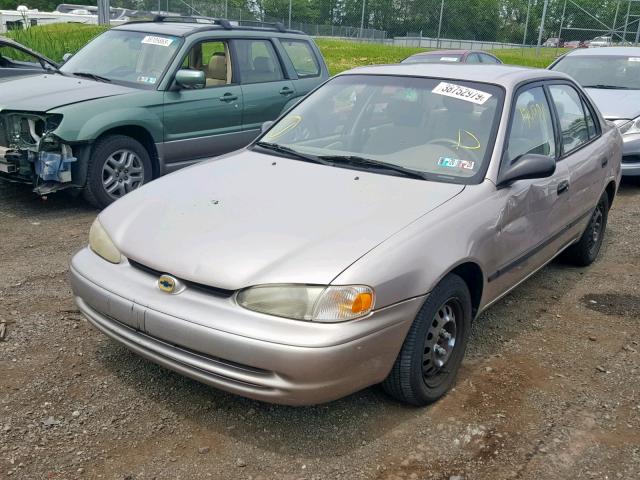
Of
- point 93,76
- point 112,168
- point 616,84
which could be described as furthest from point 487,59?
point 112,168

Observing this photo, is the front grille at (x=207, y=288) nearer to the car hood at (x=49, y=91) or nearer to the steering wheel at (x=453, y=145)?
the steering wheel at (x=453, y=145)

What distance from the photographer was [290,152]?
4.22m

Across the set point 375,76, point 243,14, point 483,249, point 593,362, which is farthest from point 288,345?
point 243,14

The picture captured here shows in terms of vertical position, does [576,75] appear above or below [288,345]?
above

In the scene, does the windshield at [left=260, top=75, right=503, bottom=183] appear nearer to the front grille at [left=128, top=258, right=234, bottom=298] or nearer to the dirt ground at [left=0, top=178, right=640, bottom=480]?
the dirt ground at [left=0, top=178, right=640, bottom=480]

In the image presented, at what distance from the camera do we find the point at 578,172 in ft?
15.2

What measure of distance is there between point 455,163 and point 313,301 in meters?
1.45

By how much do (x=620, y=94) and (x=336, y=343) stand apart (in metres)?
7.54

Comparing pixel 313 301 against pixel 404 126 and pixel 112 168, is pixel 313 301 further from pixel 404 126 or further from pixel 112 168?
pixel 112 168

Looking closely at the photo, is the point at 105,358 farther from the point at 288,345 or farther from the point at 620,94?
the point at 620,94

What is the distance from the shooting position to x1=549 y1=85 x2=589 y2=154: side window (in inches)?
183

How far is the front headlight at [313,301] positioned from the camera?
2770 millimetres

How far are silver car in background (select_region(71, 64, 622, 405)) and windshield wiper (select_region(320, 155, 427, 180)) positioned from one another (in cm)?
2

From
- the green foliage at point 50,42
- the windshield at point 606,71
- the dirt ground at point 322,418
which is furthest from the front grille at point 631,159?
the green foliage at point 50,42
